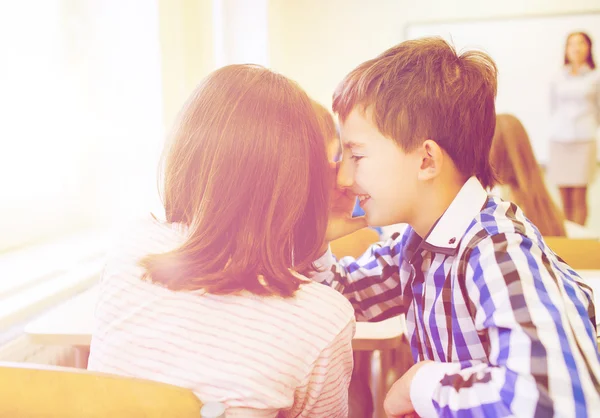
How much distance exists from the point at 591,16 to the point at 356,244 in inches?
135

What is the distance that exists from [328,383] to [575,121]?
3581 mm

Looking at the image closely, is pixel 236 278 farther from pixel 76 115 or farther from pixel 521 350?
pixel 76 115

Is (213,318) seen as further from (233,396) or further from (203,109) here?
(203,109)

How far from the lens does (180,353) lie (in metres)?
0.65

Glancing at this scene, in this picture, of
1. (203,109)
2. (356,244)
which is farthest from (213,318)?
(356,244)

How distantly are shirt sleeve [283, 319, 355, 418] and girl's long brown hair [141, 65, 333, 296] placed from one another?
10cm

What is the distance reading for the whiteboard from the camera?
A: 12.7 feet

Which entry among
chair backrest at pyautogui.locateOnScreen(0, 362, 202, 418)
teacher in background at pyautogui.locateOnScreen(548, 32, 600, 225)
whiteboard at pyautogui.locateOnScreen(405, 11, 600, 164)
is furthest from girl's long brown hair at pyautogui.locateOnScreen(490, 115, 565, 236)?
whiteboard at pyautogui.locateOnScreen(405, 11, 600, 164)

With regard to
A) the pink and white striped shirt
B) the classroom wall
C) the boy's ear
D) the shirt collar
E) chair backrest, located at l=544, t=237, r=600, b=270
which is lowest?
chair backrest, located at l=544, t=237, r=600, b=270

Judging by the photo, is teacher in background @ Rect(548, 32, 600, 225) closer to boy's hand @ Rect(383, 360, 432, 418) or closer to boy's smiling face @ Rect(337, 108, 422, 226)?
boy's smiling face @ Rect(337, 108, 422, 226)

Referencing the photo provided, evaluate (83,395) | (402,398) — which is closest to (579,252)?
(402,398)

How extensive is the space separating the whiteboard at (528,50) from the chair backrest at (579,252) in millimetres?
2685

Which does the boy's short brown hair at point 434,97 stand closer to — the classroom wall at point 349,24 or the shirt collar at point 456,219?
the shirt collar at point 456,219

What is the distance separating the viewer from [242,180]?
71 cm
